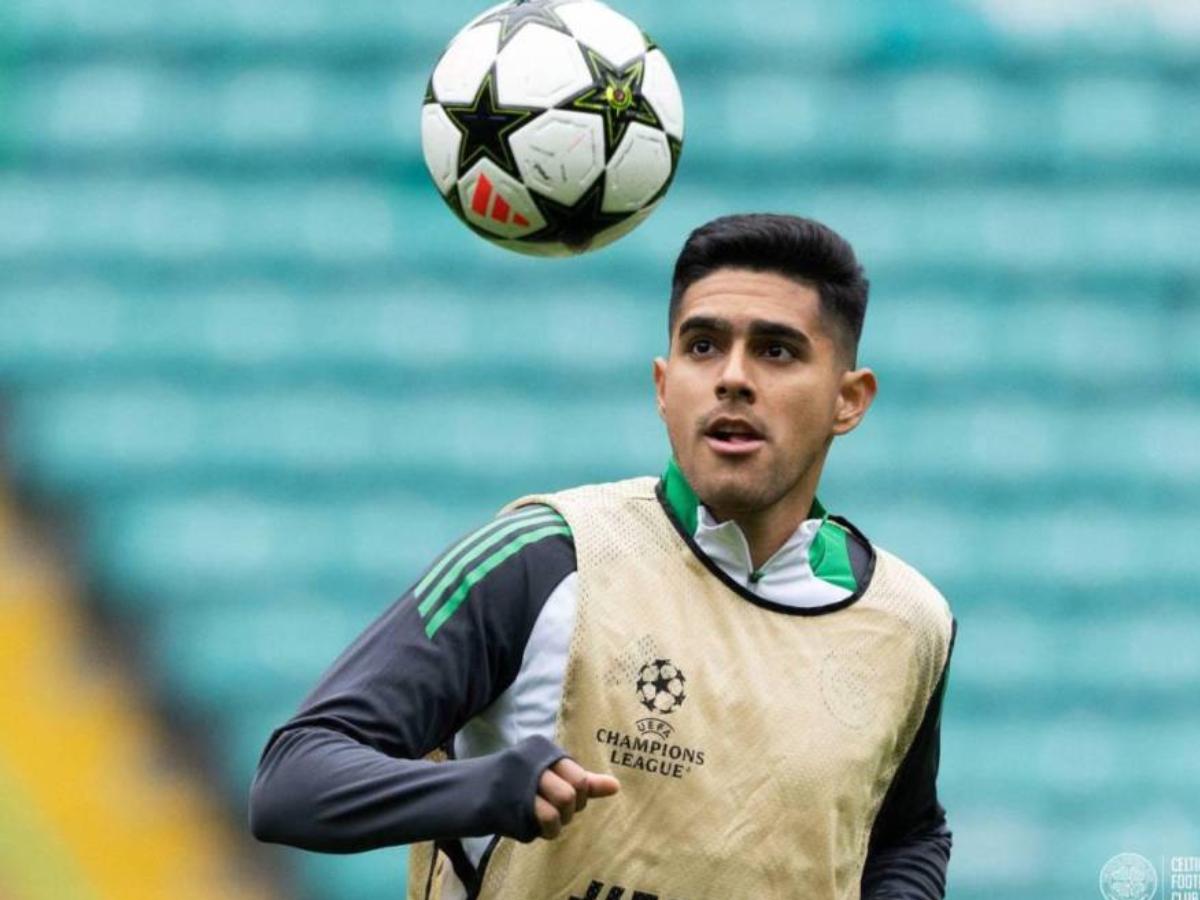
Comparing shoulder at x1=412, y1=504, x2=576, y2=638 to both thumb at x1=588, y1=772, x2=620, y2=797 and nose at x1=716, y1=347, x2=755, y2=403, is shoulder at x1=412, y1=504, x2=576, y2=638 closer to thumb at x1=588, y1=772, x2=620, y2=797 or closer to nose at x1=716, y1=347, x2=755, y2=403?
nose at x1=716, y1=347, x2=755, y2=403

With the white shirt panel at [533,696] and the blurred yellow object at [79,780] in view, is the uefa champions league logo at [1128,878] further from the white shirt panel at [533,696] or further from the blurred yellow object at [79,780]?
the white shirt panel at [533,696]

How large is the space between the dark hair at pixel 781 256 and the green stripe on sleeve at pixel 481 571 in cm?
35

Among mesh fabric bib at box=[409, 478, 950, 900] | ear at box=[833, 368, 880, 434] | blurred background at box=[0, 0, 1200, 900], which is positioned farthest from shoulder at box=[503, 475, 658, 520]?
blurred background at box=[0, 0, 1200, 900]

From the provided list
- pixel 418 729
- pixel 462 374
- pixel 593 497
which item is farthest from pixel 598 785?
pixel 462 374

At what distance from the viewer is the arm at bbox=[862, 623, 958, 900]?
3.06 m

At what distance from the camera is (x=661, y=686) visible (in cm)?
278

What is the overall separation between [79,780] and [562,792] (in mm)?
2965

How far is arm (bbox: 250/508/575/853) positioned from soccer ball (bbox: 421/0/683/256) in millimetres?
621

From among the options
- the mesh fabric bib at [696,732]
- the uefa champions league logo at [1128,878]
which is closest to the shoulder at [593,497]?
the mesh fabric bib at [696,732]

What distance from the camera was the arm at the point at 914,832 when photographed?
3.06 m

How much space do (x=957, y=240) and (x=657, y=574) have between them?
271 centimetres

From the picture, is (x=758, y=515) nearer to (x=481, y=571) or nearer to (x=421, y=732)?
(x=481, y=571)

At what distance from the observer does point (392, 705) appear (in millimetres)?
2580

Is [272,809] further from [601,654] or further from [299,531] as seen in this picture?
[299,531]
